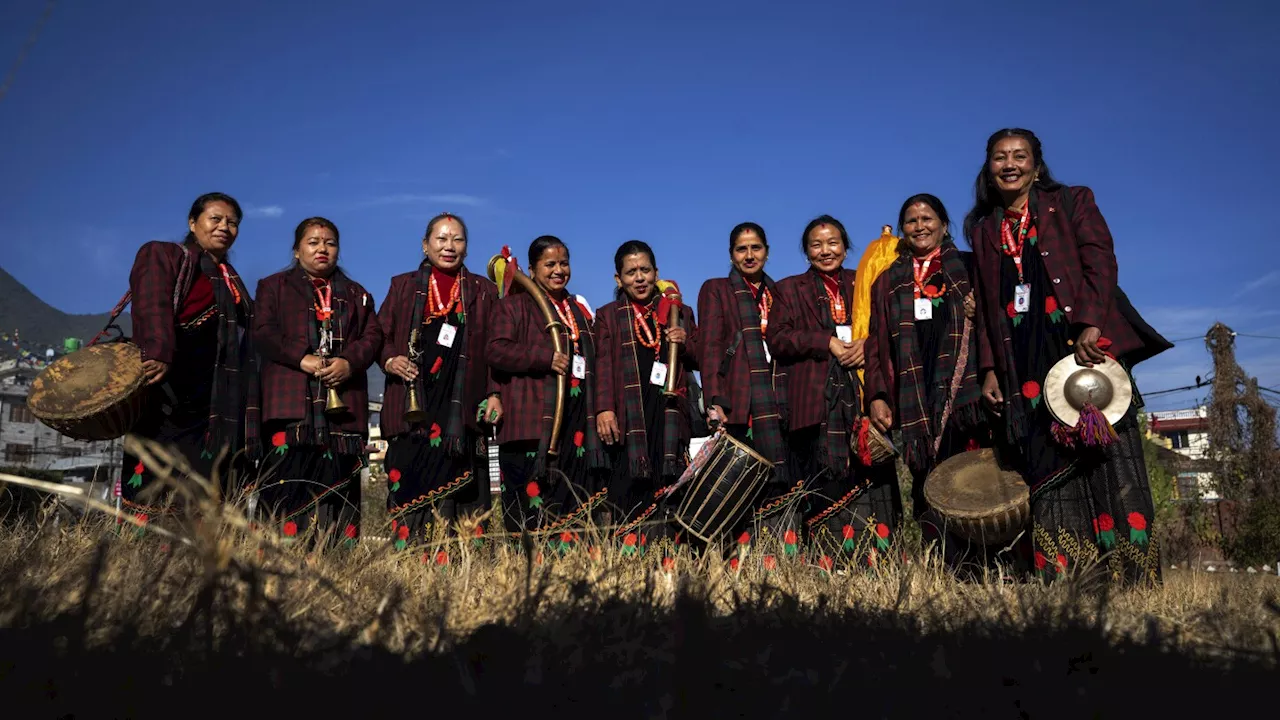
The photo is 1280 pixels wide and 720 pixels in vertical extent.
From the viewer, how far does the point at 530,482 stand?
19.1ft

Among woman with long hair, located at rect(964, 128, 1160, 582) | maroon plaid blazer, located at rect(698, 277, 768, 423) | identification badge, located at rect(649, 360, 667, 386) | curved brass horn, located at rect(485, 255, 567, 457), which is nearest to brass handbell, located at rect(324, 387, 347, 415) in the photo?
curved brass horn, located at rect(485, 255, 567, 457)

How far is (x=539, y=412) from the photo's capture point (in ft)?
19.0

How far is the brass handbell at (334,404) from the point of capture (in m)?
5.22

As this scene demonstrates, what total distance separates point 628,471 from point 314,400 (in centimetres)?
187

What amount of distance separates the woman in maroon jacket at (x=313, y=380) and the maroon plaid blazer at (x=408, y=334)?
170 millimetres

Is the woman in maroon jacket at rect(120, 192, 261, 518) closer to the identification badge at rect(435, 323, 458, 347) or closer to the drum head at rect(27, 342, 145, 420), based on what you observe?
the drum head at rect(27, 342, 145, 420)

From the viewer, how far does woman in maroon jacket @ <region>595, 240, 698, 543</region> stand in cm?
577

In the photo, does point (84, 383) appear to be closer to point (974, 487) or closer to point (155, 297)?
point (155, 297)

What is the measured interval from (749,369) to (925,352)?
100 cm

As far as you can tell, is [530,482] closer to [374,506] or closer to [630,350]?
[630,350]

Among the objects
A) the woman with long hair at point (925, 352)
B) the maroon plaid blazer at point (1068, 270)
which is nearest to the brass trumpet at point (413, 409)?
the woman with long hair at point (925, 352)

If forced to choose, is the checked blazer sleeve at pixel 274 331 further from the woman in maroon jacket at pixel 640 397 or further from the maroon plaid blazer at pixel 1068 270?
the maroon plaid blazer at pixel 1068 270

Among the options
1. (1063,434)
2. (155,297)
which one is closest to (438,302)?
(155,297)

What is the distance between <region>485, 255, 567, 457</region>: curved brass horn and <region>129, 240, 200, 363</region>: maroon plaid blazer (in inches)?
75.2
